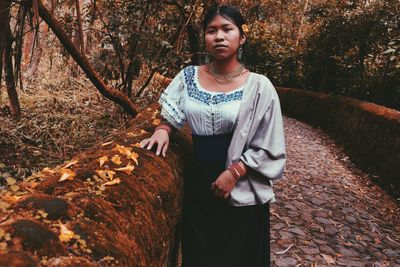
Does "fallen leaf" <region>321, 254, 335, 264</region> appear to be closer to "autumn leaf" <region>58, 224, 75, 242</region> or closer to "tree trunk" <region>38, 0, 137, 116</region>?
"tree trunk" <region>38, 0, 137, 116</region>

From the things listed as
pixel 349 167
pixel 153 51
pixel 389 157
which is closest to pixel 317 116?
pixel 349 167

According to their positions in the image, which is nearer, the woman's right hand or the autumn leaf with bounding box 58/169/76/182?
the autumn leaf with bounding box 58/169/76/182

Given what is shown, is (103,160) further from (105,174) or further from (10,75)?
(10,75)

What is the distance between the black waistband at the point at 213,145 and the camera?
2.27 m

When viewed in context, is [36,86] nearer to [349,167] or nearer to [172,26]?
[172,26]

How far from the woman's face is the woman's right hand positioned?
0.57m

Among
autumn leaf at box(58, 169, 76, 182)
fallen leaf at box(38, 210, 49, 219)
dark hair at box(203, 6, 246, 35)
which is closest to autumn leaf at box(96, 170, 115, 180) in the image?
autumn leaf at box(58, 169, 76, 182)

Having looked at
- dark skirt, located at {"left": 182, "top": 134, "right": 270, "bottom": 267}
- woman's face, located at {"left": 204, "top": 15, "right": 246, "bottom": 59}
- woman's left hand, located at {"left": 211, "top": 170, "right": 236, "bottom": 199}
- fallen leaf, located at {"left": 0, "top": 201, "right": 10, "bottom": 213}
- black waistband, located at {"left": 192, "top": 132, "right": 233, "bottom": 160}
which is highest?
woman's face, located at {"left": 204, "top": 15, "right": 246, "bottom": 59}

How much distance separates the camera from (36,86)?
8695 millimetres

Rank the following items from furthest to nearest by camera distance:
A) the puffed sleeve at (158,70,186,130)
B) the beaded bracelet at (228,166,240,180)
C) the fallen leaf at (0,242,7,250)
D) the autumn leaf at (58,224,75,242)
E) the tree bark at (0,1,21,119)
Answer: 1. the tree bark at (0,1,21,119)
2. the puffed sleeve at (158,70,186,130)
3. the beaded bracelet at (228,166,240,180)
4. the autumn leaf at (58,224,75,242)
5. the fallen leaf at (0,242,7,250)

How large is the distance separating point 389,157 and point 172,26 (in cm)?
489

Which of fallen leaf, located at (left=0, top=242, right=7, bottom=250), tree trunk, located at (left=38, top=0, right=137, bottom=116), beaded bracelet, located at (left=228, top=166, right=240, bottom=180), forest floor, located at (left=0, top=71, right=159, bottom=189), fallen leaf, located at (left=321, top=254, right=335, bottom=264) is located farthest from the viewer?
forest floor, located at (left=0, top=71, right=159, bottom=189)

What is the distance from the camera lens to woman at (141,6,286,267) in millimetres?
2152

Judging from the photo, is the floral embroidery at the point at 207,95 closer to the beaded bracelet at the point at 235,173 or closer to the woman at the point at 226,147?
the woman at the point at 226,147
